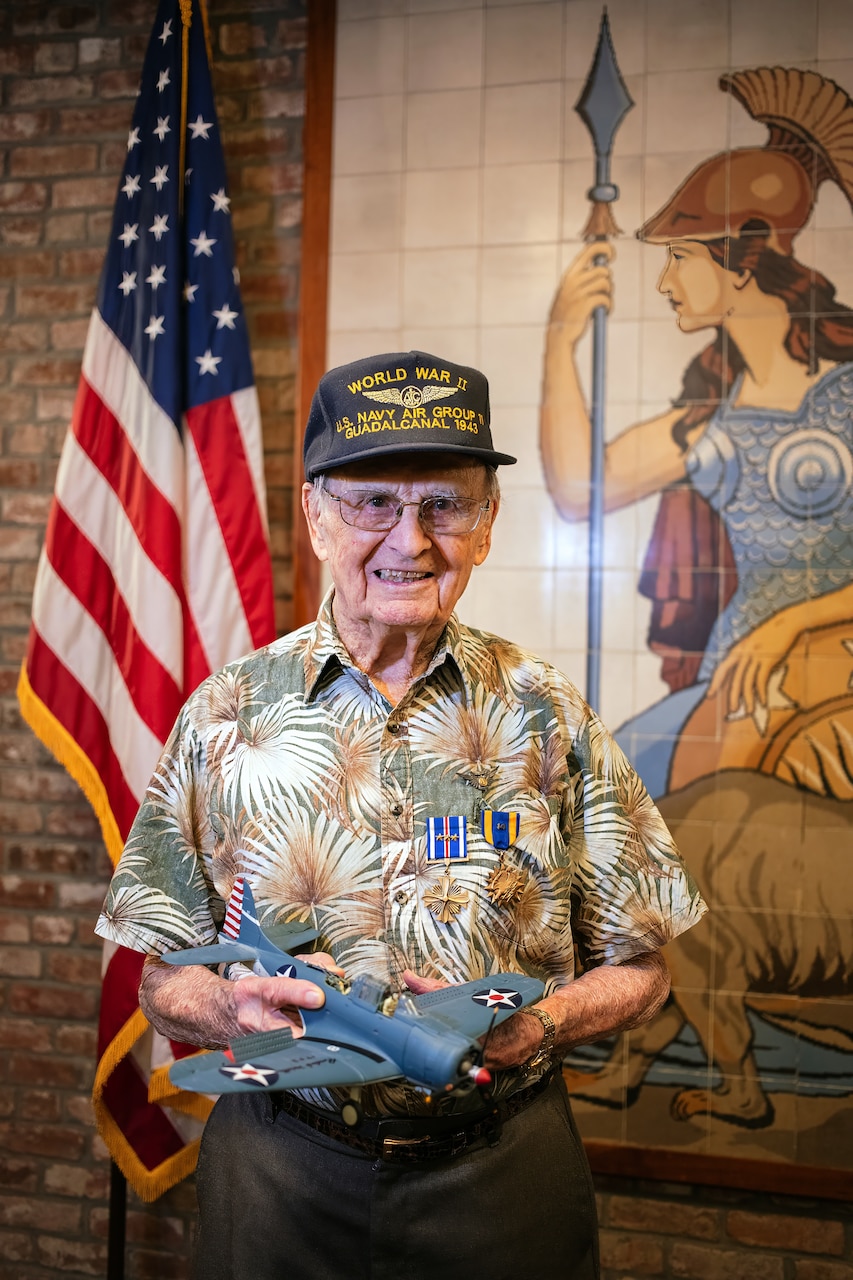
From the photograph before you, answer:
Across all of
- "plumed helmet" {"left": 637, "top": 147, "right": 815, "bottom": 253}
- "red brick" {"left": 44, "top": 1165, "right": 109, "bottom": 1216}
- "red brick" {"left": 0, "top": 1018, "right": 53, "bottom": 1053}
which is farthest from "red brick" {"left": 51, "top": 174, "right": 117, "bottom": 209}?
"red brick" {"left": 44, "top": 1165, "right": 109, "bottom": 1216}

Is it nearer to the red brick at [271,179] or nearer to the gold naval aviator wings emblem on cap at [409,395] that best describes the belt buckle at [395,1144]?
the gold naval aviator wings emblem on cap at [409,395]

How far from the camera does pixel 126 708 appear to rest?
243 centimetres

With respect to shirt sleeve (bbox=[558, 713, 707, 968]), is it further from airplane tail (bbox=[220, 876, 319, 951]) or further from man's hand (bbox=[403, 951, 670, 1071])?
airplane tail (bbox=[220, 876, 319, 951])

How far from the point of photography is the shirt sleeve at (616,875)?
1518 mm

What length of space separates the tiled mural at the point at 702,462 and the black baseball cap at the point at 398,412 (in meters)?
1.05

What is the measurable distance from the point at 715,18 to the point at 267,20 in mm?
1119

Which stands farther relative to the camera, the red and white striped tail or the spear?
the spear

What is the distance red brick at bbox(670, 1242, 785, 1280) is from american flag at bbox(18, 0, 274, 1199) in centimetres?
118

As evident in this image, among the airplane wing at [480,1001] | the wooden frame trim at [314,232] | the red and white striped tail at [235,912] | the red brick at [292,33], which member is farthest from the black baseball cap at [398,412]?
the red brick at [292,33]

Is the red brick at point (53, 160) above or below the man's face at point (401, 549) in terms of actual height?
above

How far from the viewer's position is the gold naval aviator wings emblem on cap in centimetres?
141

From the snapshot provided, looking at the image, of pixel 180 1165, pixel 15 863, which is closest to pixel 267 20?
pixel 15 863

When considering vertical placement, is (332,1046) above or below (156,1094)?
above

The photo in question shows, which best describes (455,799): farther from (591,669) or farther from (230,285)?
(230,285)
